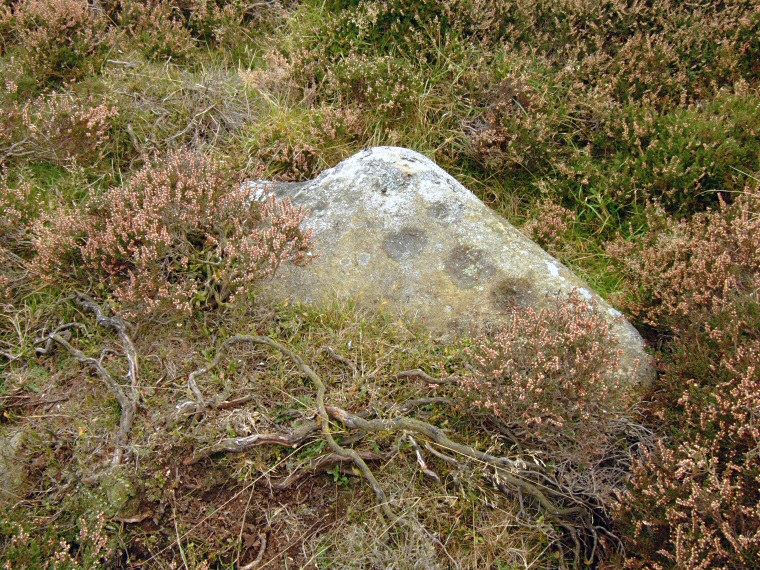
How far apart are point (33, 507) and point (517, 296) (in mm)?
2819

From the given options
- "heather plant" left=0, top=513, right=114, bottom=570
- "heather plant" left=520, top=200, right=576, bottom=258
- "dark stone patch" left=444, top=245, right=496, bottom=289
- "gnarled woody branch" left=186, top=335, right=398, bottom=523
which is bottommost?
→ "heather plant" left=0, top=513, right=114, bottom=570

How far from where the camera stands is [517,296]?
3713 millimetres

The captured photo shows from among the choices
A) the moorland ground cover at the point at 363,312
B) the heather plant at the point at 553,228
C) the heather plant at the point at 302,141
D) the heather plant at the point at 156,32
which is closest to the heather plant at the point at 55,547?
the moorland ground cover at the point at 363,312

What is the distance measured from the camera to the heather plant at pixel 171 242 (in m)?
3.45

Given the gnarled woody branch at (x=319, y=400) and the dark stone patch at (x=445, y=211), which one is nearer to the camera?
the gnarled woody branch at (x=319, y=400)

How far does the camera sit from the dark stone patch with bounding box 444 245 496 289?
149 inches

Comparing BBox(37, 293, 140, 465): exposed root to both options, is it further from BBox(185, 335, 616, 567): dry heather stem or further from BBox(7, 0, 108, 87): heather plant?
BBox(7, 0, 108, 87): heather plant

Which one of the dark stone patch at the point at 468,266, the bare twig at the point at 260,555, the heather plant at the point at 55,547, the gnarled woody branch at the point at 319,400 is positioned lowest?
the bare twig at the point at 260,555

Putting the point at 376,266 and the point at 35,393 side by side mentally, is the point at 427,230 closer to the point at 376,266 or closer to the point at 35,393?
the point at 376,266

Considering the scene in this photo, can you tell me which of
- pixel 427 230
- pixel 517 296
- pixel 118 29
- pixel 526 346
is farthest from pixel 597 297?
pixel 118 29

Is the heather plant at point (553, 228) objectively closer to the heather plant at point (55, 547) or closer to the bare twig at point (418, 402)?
the bare twig at point (418, 402)

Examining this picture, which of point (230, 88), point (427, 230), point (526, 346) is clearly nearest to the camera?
point (526, 346)

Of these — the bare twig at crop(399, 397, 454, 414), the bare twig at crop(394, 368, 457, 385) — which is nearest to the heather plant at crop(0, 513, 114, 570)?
the bare twig at crop(399, 397, 454, 414)

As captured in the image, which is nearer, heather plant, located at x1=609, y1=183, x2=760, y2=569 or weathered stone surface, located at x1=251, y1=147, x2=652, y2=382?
heather plant, located at x1=609, y1=183, x2=760, y2=569
